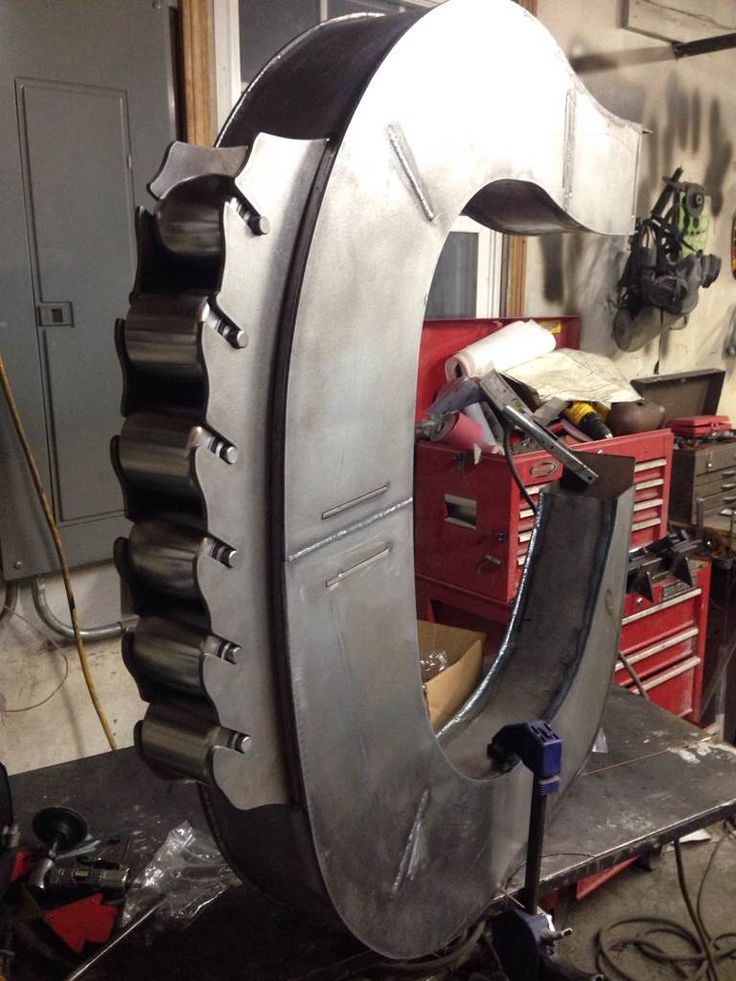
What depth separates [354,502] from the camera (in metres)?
0.65

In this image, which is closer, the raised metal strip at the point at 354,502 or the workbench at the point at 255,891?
the raised metal strip at the point at 354,502

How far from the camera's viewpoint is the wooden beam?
61.5 inches

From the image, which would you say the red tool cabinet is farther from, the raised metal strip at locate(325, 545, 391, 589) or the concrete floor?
the raised metal strip at locate(325, 545, 391, 589)

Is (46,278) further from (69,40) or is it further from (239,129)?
(239,129)

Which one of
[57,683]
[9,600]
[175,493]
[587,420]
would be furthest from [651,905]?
[175,493]

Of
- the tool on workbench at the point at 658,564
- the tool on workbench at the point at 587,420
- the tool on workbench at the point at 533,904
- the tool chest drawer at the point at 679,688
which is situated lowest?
the tool chest drawer at the point at 679,688

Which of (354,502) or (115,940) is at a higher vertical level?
(354,502)

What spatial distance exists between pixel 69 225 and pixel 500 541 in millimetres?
1071

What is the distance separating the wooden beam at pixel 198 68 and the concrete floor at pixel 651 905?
173 centimetres

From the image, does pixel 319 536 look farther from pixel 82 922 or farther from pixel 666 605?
pixel 666 605

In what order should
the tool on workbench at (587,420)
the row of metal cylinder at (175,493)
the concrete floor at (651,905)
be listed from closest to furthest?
the row of metal cylinder at (175,493) → the concrete floor at (651,905) → the tool on workbench at (587,420)

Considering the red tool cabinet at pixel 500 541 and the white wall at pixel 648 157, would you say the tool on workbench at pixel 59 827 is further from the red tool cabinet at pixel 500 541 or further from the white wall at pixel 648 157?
the white wall at pixel 648 157

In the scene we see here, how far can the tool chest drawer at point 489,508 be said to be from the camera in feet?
5.78

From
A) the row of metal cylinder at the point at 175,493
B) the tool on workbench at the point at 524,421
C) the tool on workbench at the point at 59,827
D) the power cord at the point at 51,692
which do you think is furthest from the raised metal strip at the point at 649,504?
the row of metal cylinder at the point at 175,493
